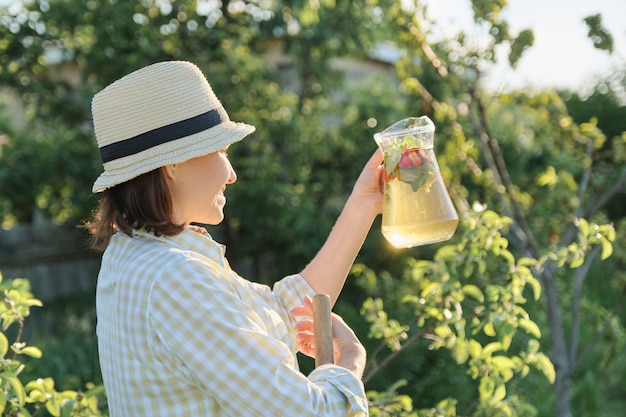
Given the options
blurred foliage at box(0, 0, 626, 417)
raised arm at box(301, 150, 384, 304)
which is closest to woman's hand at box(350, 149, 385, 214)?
raised arm at box(301, 150, 384, 304)

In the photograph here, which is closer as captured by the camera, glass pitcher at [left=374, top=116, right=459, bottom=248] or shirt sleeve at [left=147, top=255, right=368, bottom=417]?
shirt sleeve at [left=147, top=255, right=368, bottom=417]

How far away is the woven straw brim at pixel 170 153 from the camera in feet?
4.96

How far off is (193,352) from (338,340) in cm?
45

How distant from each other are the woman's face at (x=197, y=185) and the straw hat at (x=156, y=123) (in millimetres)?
46

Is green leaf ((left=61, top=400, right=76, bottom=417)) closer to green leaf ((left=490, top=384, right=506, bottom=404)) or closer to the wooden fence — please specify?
green leaf ((left=490, top=384, right=506, bottom=404))

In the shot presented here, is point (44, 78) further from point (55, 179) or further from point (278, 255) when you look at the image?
point (278, 255)

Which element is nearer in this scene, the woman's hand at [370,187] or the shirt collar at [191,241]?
the shirt collar at [191,241]

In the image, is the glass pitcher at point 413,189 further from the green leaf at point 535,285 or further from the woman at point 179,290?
the green leaf at point 535,285

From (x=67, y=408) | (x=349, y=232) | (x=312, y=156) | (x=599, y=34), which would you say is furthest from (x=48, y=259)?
(x=349, y=232)

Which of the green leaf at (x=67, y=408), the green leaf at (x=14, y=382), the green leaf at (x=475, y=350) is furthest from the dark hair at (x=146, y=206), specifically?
the green leaf at (x=475, y=350)

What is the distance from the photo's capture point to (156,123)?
1547 millimetres

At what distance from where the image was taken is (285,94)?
21.4 ft

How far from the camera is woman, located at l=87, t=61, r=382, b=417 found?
1364 millimetres

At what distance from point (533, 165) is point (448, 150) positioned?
9.29ft
